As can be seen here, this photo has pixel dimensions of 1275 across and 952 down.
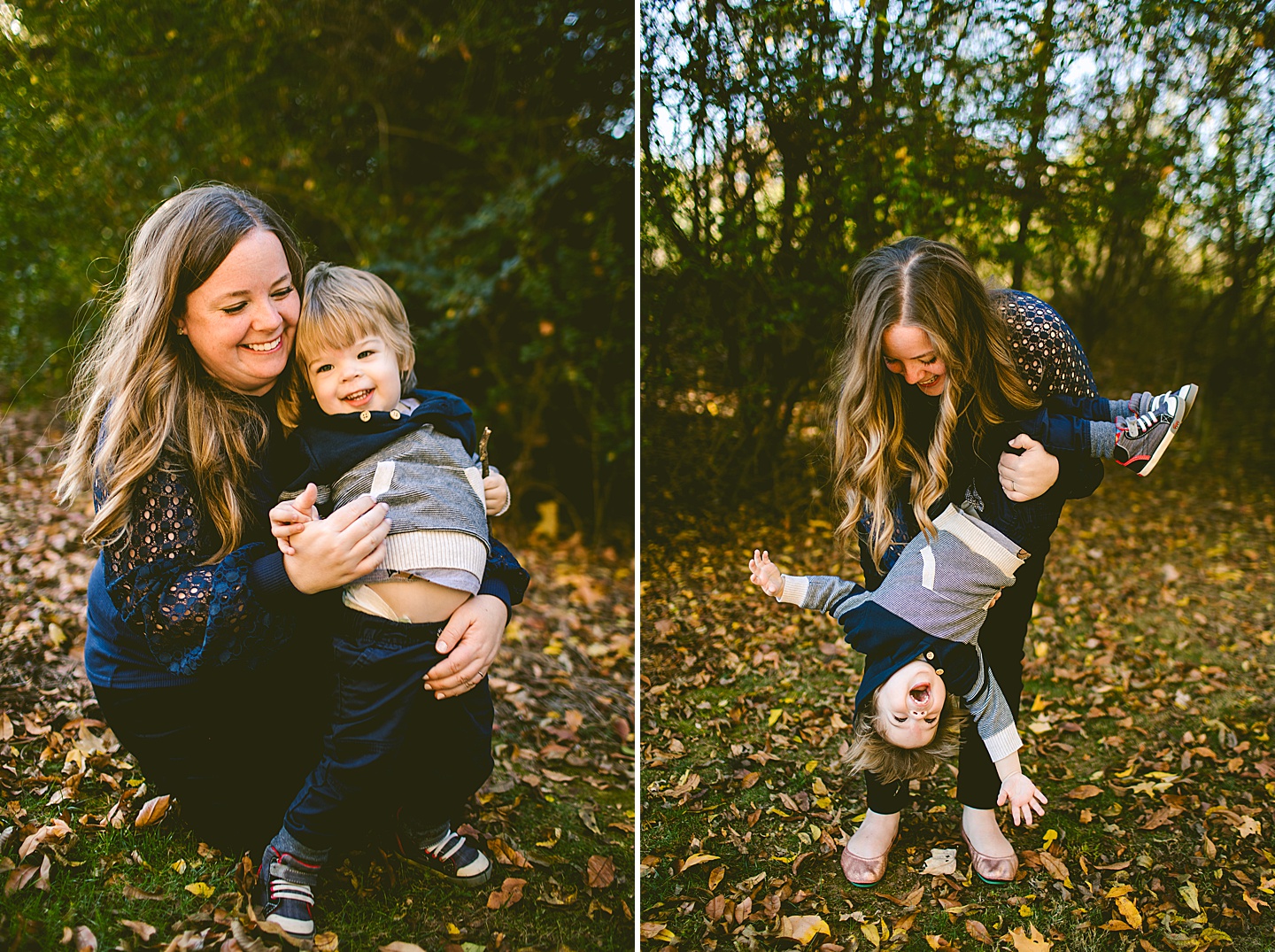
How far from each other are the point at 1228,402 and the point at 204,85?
8116 millimetres

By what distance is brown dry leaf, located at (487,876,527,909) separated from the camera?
267 centimetres

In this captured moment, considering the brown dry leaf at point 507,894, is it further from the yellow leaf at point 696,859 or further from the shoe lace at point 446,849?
the yellow leaf at point 696,859

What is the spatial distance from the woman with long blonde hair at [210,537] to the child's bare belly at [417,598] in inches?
2.2

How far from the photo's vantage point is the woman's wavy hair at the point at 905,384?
233 centimetres

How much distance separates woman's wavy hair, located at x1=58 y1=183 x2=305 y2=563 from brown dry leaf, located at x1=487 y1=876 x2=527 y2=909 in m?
1.35

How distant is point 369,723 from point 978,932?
76.2 inches

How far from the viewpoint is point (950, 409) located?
7.74 feet

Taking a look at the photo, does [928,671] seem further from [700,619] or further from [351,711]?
[700,619]

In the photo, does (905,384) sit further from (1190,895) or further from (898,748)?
(1190,895)

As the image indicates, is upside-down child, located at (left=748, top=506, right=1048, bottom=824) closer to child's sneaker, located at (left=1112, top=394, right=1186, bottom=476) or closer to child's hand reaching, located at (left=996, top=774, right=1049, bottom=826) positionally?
child's hand reaching, located at (left=996, top=774, right=1049, bottom=826)

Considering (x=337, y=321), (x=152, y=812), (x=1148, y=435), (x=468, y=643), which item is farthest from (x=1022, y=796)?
(x=152, y=812)

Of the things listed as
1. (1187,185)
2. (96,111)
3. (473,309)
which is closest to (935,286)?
(473,309)

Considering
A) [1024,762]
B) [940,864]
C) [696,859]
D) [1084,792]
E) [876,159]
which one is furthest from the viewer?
[876,159]

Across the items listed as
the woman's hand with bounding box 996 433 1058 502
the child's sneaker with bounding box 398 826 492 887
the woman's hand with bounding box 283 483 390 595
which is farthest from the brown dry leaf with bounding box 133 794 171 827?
the woman's hand with bounding box 996 433 1058 502
